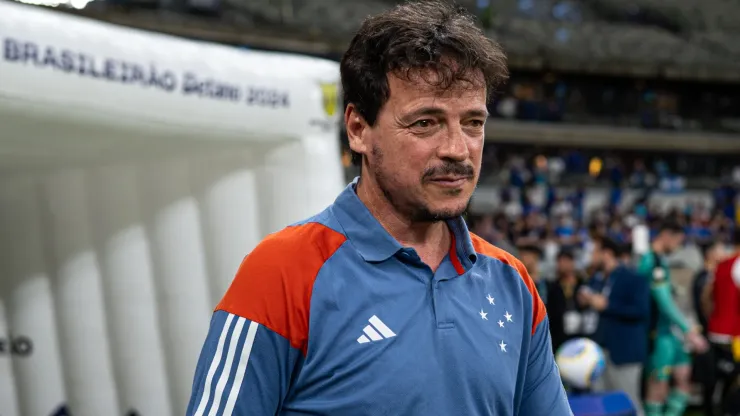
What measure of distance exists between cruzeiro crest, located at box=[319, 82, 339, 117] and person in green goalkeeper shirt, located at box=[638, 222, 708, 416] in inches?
135

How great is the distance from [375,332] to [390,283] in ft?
0.29

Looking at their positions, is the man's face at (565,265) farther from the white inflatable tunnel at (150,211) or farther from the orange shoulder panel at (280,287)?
the orange shoulder panel at (280,287)

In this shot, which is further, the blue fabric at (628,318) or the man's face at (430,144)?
the blue fabric at (628,318)

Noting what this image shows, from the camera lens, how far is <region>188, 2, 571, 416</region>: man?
1.25 meters

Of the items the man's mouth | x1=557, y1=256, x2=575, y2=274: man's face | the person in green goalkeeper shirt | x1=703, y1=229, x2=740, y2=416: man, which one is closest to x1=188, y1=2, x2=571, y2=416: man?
the man's mouth

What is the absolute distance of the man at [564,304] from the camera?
591cm

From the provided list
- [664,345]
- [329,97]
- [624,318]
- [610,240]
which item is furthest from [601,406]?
[610,240]

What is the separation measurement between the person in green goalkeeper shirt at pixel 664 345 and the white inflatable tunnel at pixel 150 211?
3525 mm

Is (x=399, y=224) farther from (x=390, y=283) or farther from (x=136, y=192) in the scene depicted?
(x=136, y=192)

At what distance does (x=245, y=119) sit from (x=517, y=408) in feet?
6.43

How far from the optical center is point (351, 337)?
1.27 metres

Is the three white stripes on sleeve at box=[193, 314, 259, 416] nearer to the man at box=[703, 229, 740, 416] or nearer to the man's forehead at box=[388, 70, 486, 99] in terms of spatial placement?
the man's forehead at box=[388, 70, 486, 99]

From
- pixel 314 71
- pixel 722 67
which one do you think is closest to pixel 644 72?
pixel 722 67

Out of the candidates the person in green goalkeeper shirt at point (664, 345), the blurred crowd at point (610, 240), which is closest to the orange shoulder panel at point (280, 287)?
the blurred crowd at point (610, 240)
